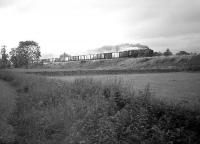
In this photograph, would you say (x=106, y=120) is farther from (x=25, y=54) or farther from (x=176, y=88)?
(x=25, y=54)

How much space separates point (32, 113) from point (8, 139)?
2.99 metres

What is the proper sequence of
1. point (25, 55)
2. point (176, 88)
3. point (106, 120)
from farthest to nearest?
point (25, 55), point (176, 88), point (106, 120)

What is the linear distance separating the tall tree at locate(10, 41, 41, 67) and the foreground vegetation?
67.4m

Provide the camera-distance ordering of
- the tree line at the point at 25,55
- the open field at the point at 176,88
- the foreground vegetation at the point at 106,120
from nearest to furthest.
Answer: the foreground vegetation at the point at 106,120 → the open field at the point at 176,88 → the tree line at the point at 25,55

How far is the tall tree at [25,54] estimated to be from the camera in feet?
251

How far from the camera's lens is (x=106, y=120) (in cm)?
903

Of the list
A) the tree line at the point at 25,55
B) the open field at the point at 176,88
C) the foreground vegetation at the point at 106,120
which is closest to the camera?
the foreground vegetation at the point at 106,120

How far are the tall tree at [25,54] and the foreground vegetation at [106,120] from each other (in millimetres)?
67447

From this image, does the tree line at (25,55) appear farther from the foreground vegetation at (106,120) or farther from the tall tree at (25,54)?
the foreground vegetation at (106,120)

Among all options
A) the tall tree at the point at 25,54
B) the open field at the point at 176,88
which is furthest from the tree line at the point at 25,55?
the open field at the point at 176,88

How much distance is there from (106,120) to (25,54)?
74.9 m

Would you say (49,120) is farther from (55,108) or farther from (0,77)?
(0,77)

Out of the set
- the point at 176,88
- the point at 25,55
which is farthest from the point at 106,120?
the point at 25,55

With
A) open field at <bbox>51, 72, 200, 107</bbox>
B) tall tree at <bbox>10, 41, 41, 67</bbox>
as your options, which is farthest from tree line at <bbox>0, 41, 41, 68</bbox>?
open field at <bbox>51, 72, 200, 107</bbox>
